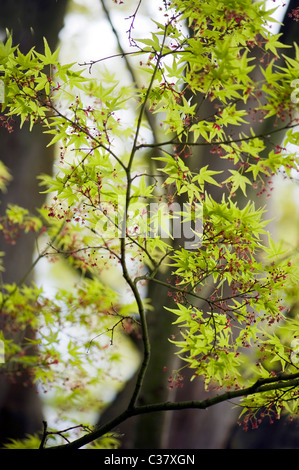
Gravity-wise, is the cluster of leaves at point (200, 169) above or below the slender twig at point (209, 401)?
above

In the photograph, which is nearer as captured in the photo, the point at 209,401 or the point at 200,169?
the point at 209,401

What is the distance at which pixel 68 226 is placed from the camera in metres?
2.23

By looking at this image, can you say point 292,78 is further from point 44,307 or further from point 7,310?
point 7,310

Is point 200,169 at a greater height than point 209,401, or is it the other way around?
point 200,169

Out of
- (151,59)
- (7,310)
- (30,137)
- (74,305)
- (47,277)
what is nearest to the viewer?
(151,59)

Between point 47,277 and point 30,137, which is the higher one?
point 30,137

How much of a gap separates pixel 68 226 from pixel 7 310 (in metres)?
0.58

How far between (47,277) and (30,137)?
138 cm

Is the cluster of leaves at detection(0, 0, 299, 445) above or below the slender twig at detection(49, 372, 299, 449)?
above
